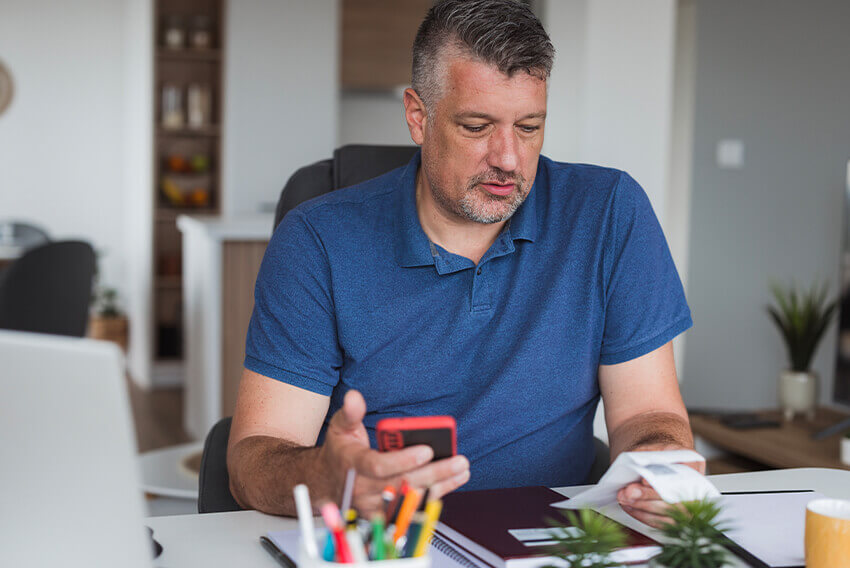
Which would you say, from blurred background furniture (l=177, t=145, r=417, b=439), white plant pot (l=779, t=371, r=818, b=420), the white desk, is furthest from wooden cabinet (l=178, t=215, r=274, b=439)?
the white desk

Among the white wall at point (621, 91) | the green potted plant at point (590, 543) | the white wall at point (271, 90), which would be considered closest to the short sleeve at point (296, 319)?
the green potted plant at point (590, 543)

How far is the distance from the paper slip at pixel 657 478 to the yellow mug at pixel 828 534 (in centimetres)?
9

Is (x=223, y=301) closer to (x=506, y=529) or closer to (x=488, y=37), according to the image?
(x=488, y=37)

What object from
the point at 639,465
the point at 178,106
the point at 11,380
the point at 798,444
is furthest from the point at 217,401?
the point at 11,380

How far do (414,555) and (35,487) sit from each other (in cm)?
25

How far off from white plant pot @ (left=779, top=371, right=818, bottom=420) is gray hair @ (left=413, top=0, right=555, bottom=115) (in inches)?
92.3

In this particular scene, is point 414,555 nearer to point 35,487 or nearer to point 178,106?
point 35,487

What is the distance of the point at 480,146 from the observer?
131cm

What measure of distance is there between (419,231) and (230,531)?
543mm

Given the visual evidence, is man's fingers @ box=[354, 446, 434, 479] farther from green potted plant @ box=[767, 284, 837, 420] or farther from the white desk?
green potted plant @ box=[767, 284, 837, 420]

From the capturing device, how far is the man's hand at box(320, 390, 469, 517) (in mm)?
797

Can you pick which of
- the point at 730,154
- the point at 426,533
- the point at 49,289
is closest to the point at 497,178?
the point at 426,533

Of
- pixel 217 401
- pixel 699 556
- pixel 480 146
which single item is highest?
pixel 480 146

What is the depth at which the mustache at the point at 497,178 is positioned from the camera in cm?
130
